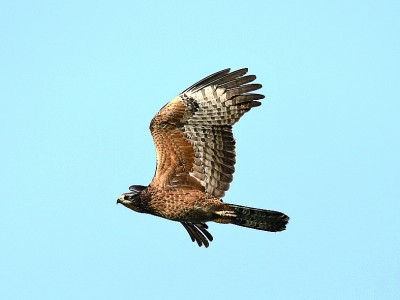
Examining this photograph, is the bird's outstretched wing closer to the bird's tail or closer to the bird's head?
the bird's head

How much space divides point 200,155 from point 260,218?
1.61 m

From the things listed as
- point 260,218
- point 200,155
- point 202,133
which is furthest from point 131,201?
point 260,218

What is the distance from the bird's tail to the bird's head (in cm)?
165

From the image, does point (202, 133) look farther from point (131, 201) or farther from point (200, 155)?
point (131, 201)

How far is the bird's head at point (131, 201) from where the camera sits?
1611 centimetres

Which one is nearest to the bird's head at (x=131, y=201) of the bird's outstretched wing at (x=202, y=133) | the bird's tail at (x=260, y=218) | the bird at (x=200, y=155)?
the bird at (x=200, y=155)

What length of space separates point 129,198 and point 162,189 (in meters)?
0.63

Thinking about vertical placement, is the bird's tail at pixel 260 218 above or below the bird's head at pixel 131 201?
below

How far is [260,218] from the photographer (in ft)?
52.4

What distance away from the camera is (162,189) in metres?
16.2

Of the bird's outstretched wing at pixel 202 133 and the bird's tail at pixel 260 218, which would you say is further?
the bird's outstretched wing at pixel 202 133

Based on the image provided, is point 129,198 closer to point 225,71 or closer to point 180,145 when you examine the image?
point 180,145

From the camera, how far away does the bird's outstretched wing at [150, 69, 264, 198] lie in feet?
53.0

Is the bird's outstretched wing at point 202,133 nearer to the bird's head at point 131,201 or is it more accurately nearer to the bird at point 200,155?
the bird at point 200,155
